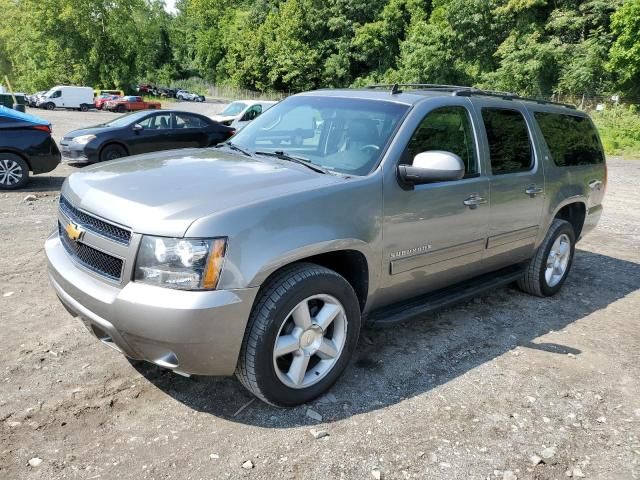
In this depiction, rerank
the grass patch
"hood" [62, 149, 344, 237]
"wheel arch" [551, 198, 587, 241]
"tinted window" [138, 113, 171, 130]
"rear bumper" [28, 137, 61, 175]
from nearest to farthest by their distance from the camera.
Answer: "hood" [62, 149, 344, 237], "wheel arch" [551, 198, 587, 241], "rear bumper" [28, 137, 61, 175], "tinted window" [138, 113, 171, 130], the grass patch

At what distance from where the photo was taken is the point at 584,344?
4.41 meters

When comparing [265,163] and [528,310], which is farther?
[528,310]

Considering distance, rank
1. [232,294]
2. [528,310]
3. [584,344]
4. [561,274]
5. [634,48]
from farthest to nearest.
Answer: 1. [634,48]
2. [561,274]
3. [528,310]
4. [584,344]
5. [232,294]

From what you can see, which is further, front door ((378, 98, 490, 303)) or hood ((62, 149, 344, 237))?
front door ((378, 98, 490, 303))

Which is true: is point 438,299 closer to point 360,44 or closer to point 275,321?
point 275,321

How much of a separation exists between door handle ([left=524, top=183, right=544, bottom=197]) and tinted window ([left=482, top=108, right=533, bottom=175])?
0.16 m

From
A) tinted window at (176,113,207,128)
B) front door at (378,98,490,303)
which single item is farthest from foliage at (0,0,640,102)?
front door at (378,98,490,303)

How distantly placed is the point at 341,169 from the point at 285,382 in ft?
4.48

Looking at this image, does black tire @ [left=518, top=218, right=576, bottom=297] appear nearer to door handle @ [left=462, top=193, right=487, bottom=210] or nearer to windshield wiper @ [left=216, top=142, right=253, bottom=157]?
door handle @ [left=462, top=193, right=487, bottom=210]

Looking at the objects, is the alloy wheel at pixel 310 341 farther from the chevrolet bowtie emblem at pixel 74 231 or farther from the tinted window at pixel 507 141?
the tinted window at pixel 507 141

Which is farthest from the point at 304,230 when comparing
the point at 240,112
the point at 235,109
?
the point at 235,109

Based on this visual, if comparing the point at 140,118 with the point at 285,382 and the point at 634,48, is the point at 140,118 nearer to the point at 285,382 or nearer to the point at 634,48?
the point at 285,382

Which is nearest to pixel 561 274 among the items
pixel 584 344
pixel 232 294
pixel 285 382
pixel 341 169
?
pixel 584 344

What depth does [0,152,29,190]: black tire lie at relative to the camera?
31.2 feet
